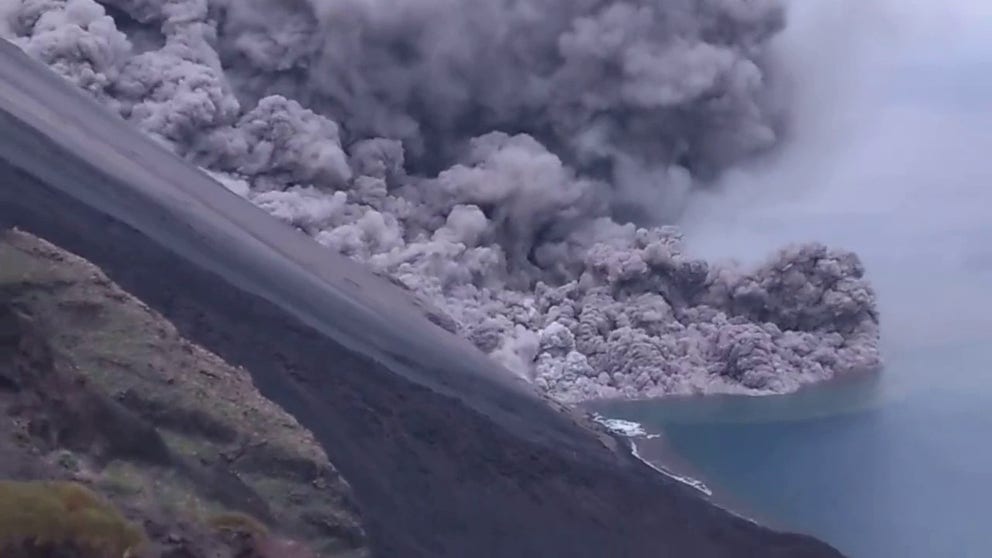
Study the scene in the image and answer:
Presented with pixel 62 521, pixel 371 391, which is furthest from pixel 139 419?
pixel 371 391

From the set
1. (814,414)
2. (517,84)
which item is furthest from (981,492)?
(517,84)

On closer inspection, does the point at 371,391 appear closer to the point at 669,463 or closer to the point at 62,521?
the point at 62,521

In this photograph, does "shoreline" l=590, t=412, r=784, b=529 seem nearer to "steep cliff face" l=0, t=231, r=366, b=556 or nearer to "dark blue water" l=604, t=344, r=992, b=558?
"dark blue water" l=604, t=344, r=992, b=558

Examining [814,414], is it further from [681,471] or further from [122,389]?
[122,389]

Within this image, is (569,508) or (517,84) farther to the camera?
(517,84)

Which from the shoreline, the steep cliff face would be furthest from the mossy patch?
the shoreline

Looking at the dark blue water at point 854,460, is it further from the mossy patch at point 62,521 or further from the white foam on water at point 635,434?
the mossy patch at point 62,521
